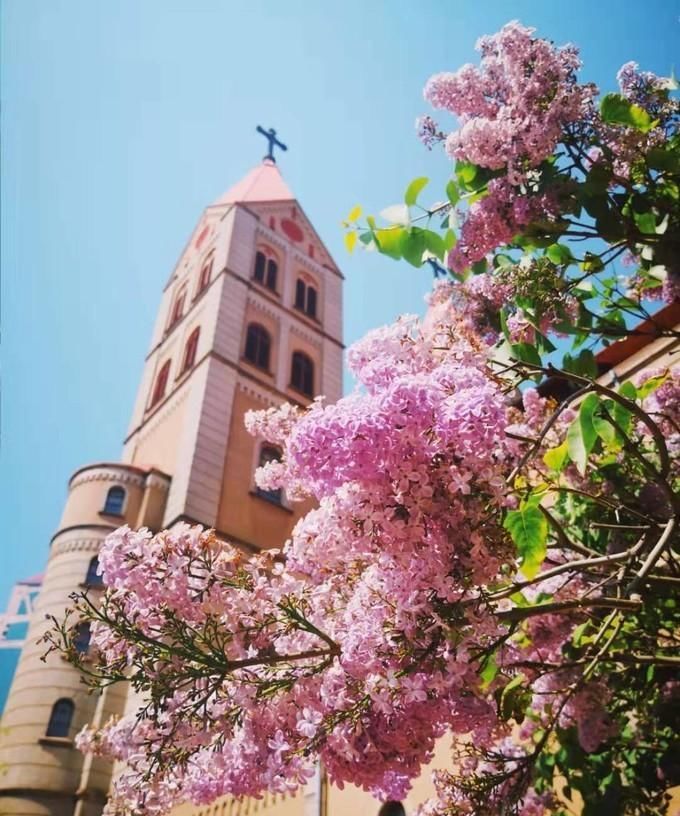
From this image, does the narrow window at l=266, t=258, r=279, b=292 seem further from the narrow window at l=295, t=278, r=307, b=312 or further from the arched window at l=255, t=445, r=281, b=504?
the arched window at l=255, t=445, r=281, b=504

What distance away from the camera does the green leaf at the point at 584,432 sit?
2.36 m

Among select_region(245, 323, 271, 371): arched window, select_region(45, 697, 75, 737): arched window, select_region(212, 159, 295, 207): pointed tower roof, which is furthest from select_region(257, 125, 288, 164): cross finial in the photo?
select_region(45, 697, 75, 737): arched window

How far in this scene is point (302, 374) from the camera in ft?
76.8

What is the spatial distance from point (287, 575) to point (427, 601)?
81 cm

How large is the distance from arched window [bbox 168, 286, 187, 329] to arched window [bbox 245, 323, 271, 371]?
4.62 metres

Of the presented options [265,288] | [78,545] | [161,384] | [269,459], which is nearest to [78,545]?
[78,545]

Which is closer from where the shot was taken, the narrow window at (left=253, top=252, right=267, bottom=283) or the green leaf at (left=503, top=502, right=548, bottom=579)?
the green leaf at (left=503, top=502, right=548, bottom=579)

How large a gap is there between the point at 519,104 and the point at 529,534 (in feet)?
7.60

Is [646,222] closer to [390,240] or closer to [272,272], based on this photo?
[390,240]

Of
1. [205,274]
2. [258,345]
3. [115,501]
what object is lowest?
[115,501]

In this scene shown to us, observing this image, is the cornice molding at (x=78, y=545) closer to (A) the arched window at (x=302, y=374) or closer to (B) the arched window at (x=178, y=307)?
(A) the arched window at (x=302, y=374)

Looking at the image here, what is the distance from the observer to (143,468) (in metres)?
17.7

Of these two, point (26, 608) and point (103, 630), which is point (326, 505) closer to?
point (103, 630)

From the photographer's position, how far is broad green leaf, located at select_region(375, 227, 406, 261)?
11.3 ft
